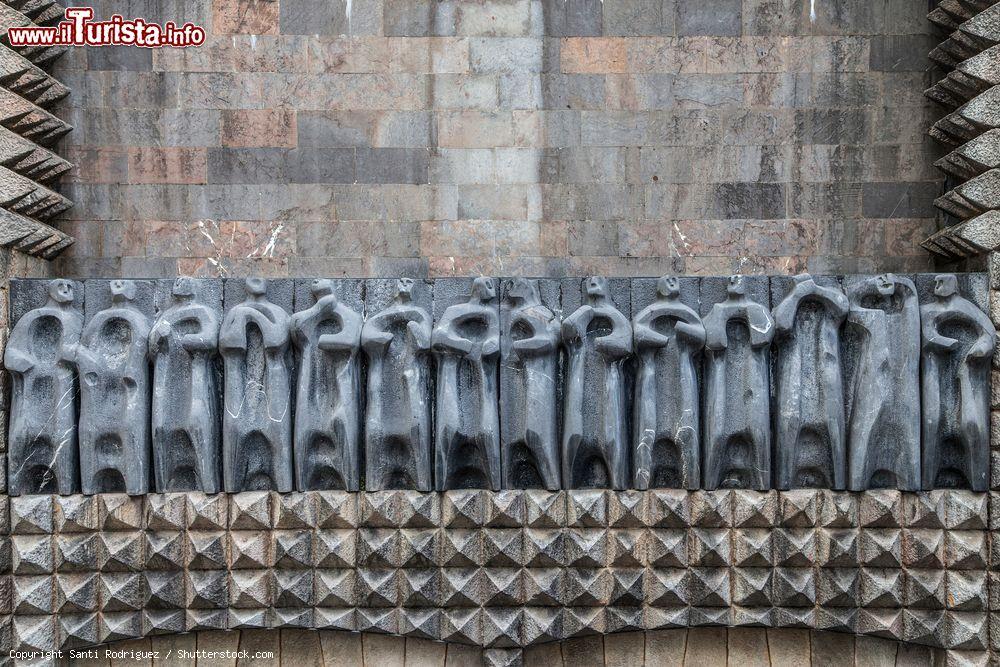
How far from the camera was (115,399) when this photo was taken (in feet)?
22.5

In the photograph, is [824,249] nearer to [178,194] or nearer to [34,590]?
[178,194]

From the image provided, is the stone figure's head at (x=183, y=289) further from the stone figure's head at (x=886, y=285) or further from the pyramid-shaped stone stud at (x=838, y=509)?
the stone figure's head at (x=886, y=285)

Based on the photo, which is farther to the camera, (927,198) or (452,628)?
(927,198)

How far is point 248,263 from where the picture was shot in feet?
25.9

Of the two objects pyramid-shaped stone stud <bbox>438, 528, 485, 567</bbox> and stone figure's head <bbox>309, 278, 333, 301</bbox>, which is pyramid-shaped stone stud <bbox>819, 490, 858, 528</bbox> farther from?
stone figure's head <bbox>309, 278, 333, 301</bbox>

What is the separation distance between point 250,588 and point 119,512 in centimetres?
119

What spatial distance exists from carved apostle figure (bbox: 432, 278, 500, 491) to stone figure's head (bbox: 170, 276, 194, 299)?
198cm

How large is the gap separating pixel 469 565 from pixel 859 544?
10.1 feet

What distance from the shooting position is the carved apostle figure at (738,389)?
6.83m

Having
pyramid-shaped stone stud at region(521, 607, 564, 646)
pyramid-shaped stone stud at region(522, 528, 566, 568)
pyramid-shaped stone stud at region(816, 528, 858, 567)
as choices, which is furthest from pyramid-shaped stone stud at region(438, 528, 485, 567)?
pyramid-shaped stone stud at region(816, 528, 858, 567)

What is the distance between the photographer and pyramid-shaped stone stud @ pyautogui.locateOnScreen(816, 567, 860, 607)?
272 inches

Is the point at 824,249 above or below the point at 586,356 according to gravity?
above

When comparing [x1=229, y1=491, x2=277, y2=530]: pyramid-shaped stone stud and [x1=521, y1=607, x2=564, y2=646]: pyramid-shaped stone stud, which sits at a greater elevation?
[x1=229, y1=491, x2=277, y2=530]: pyramid-shaped stone stud

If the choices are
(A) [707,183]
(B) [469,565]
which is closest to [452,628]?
(B) [469,565]
